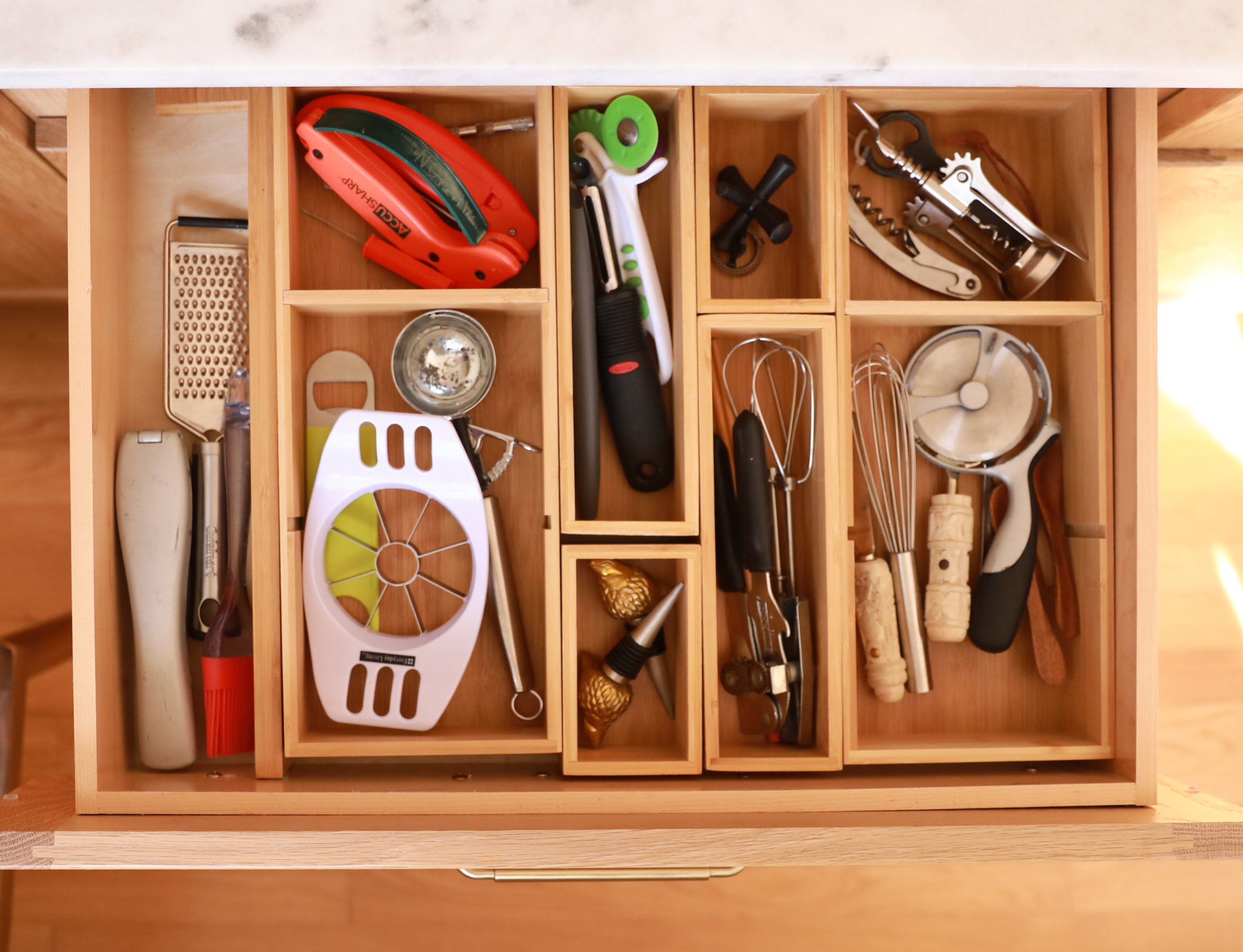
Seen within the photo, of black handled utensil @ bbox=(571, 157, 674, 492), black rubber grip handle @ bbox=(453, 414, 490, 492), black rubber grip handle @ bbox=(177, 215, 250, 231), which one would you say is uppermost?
black rubber grip handle @ bbox=(177, 215, 250, 231)

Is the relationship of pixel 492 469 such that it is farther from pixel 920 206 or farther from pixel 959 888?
pixel 959 888

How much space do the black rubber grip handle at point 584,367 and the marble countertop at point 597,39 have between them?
0.35 metres

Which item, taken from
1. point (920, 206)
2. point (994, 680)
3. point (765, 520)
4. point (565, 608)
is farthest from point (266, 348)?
point (994, 680)

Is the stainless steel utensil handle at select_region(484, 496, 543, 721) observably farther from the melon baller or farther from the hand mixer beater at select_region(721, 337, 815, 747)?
the hand mixer beater at select_region(721, 337, 815, 747)

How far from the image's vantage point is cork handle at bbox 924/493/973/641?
84cm

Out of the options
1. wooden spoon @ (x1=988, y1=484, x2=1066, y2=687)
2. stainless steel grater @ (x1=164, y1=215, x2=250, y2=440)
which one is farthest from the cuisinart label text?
wooden spoon @ (x1=988, y1=484, x2=1066, y2=687)

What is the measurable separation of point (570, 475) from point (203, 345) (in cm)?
38

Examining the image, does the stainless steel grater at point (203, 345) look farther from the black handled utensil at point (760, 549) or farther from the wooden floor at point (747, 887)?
the black handled utensil at point (760, 549)

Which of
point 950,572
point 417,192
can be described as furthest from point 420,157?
point 950,572

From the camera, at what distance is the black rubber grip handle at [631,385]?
0.82 meters

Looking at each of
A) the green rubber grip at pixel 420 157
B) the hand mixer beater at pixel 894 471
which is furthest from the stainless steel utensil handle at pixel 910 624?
the green rubber grip at pixel 420 157

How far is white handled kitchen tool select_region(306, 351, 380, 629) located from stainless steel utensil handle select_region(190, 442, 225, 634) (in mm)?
83

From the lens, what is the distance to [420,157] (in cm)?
80

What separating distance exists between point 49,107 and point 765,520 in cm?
77
